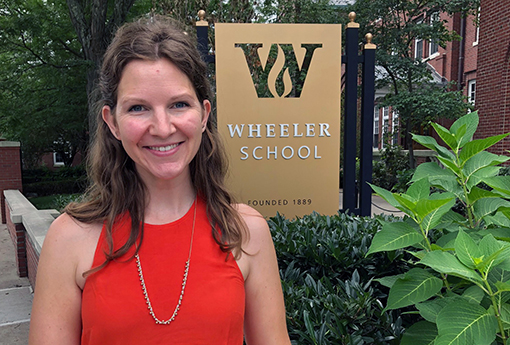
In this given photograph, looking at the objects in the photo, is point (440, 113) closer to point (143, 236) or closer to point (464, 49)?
point (464, 49)

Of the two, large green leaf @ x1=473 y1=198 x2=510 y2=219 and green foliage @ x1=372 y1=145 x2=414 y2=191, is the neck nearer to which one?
large green leaf @ x1=473 y1=198 x2=510 y2=219

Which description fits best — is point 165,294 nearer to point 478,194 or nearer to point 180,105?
point 180,105

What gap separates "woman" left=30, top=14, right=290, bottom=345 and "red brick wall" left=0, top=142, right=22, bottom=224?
34.8 feet

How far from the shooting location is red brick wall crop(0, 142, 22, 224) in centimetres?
1025

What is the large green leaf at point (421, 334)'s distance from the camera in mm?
1416

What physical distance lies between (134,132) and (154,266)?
0.41 metres

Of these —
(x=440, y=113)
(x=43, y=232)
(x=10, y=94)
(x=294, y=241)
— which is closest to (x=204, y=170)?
(x=294, y=241)

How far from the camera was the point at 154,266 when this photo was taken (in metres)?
1.21

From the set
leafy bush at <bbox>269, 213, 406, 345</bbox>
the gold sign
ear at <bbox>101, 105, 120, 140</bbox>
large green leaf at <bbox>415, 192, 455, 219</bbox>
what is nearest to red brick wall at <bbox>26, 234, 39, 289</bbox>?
the gold sign

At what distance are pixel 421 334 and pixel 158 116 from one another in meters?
1.18

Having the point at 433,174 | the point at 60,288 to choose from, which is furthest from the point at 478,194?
the point at 60,288

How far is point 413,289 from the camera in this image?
4.49 feet

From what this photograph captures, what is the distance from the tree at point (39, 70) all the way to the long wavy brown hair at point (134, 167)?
8.26 meters

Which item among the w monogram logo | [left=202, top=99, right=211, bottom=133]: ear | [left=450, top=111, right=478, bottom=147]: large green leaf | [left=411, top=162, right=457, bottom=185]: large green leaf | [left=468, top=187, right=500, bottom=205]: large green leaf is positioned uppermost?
the w monogram logo
